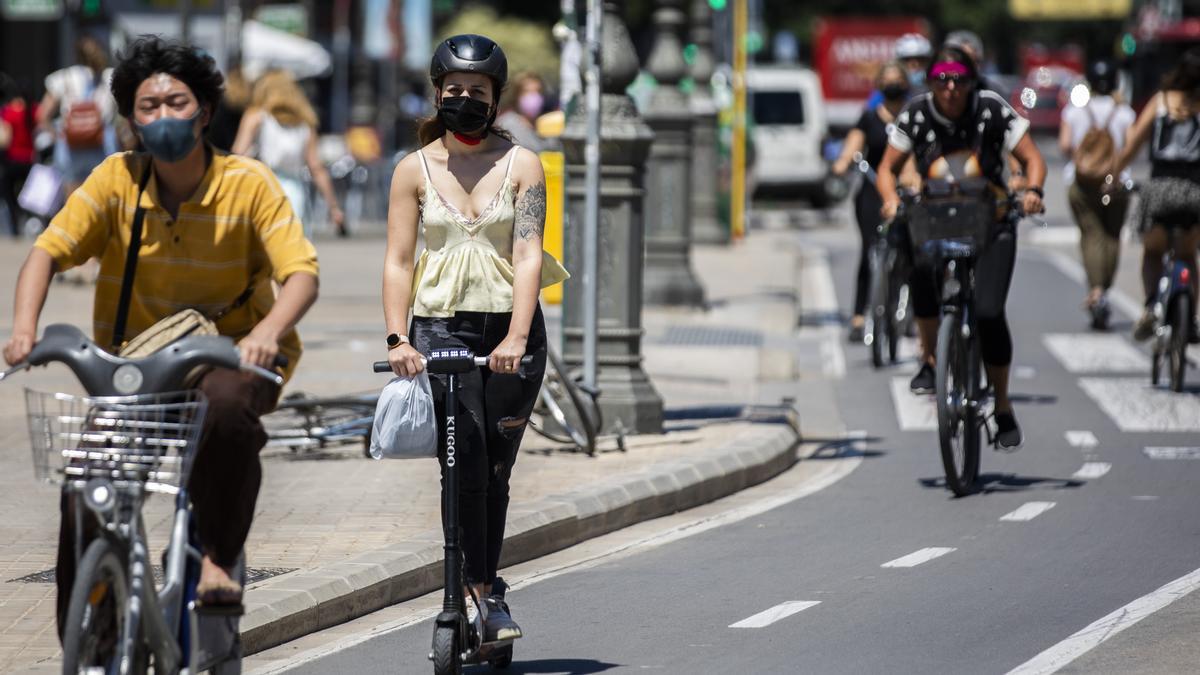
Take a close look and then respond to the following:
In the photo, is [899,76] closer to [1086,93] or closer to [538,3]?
[1086,93]

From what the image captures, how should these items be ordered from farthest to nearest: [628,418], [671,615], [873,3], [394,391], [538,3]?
[873,3], [538,3], [628,418], [671,615], [394,391]

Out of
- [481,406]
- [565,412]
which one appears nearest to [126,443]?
[481,406]

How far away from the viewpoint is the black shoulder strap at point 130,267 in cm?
485

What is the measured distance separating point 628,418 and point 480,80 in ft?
15.5

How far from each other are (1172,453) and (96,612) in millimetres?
6823

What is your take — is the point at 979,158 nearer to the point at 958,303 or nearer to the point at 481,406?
the point at 958,303

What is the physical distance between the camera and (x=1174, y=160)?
11.8 meters

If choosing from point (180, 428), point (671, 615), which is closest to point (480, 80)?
point (180, 428)

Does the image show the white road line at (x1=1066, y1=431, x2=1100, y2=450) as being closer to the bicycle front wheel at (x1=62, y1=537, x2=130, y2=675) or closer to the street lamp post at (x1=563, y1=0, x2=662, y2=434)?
the street lamp post at (x1=563, y1=0, x2=662, y2=434)

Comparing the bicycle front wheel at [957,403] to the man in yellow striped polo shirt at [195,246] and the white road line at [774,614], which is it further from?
the man in yellow striped polo shirt at [195,246]

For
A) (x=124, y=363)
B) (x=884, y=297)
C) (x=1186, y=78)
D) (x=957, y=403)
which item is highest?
(x=1186, y=78)

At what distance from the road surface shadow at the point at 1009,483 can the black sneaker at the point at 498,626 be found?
3.89m

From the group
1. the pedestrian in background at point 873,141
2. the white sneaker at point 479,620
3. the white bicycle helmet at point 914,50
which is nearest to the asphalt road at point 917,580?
the white sneaker at point 479,620

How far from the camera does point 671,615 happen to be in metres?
6.56
